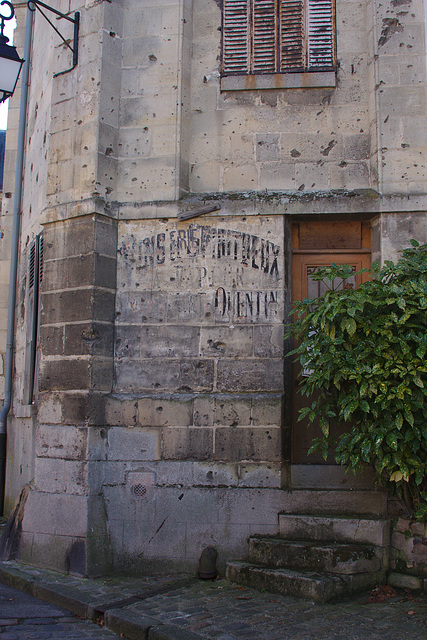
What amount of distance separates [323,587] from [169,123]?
441cm

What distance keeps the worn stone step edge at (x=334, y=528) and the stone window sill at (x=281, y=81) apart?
4059mm

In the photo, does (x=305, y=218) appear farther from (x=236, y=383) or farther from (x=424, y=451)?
(x=424, y=451)

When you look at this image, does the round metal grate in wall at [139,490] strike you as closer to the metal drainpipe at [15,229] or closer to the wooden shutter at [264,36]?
the metal drainpipe at [15,229]

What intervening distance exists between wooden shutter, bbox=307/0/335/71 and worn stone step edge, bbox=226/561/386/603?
184 inches

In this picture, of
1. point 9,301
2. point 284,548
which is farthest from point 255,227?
point 9,301

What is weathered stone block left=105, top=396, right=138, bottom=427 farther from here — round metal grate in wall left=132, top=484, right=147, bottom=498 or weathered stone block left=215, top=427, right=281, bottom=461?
weathered stone block left=215, top=427, right=281, bottom=461

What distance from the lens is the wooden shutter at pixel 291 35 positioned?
6.21 m

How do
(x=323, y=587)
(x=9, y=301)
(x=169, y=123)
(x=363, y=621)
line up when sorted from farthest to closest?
(x=9, y=301) → (x=169, y=123) → (x=323, y=587) → (x=363, y=621)

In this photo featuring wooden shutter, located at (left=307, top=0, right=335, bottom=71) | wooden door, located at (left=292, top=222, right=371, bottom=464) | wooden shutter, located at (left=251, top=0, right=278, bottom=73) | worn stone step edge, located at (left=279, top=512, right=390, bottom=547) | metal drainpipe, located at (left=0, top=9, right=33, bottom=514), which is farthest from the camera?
metal drainpipe, located at (left=0, top=9, right=33, bottom=514)

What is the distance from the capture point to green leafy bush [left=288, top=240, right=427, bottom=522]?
4600mm

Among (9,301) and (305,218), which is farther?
(9,301)

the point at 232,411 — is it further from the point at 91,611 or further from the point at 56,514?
the point at 91,611

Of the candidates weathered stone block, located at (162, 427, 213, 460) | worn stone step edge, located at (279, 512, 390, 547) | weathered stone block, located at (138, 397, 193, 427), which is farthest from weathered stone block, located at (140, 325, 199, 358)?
worn stone step edge, located at (279, 512, 390, 547)

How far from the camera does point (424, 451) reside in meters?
4.75
